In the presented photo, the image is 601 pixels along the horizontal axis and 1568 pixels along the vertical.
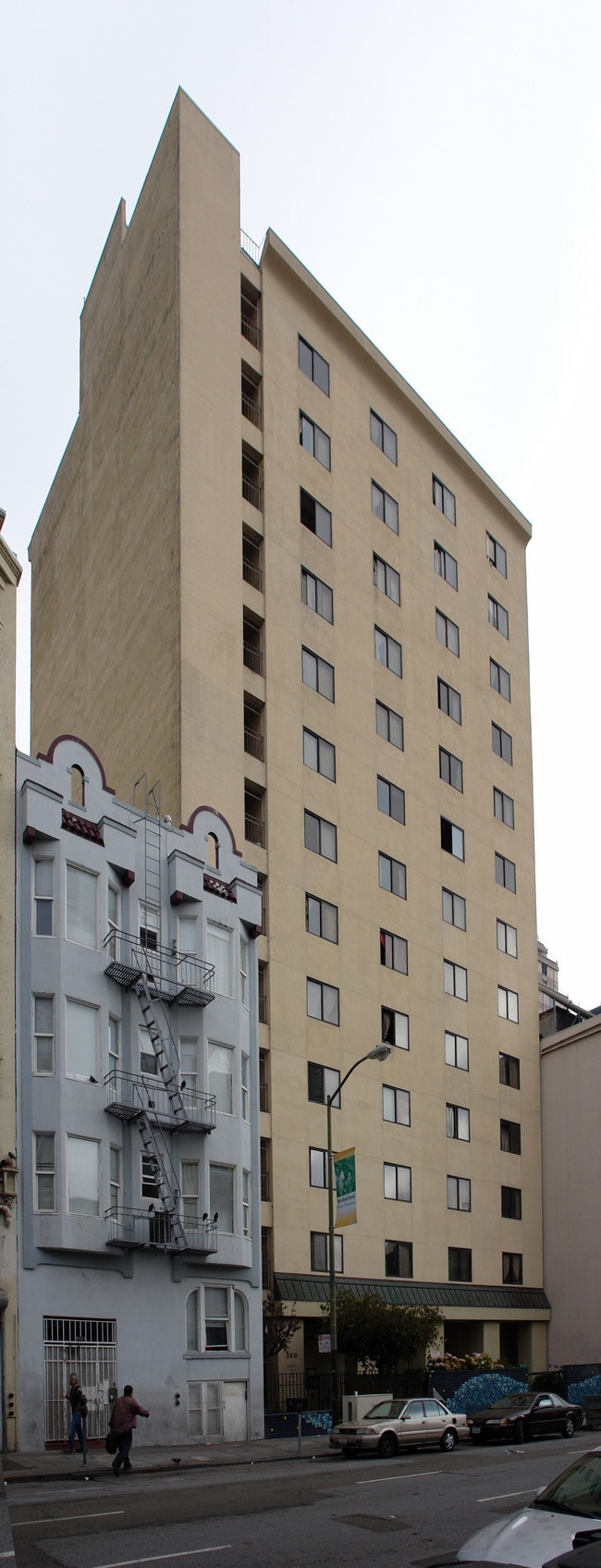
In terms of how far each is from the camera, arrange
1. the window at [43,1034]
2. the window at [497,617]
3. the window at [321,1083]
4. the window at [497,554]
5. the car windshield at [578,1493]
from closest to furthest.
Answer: the car windshield at [578,1493] < the window at [43,1034] < the window at [321,1083] < the window at [497,617] < the window at [497,554]

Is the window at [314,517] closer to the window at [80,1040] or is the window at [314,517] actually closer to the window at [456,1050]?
the window at [456,1050]

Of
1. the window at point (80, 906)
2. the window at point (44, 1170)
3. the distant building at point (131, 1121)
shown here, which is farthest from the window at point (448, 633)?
the window at point (44, 1170)

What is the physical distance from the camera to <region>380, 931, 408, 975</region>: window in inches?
2153

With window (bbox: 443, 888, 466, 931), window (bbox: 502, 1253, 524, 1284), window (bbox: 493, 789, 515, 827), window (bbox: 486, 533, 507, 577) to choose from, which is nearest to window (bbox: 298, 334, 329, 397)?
window (bbox: 486, 533, 507, 577)

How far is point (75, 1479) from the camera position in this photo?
969 inches

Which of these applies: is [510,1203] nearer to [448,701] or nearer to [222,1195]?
[448,701]

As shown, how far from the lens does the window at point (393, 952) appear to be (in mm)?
54688

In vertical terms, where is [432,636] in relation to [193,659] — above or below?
above

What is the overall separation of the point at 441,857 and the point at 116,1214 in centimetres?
3138

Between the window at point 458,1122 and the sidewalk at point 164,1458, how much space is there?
2265 cm

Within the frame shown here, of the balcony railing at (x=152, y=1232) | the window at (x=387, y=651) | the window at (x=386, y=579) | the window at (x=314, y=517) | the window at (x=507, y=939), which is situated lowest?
the balcony railing at (x=152, y=1232)

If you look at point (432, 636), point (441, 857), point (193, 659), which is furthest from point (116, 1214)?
point (432, 636)

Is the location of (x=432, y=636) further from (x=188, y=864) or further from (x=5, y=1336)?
(x=5, y=1336)

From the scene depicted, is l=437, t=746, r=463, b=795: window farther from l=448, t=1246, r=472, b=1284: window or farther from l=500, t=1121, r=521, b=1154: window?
l=448, t=1246, r=472, b=1284: window
